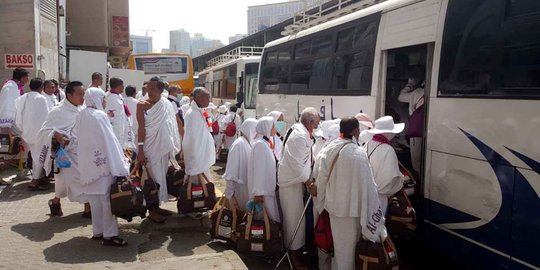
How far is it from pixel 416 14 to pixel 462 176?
187 cm

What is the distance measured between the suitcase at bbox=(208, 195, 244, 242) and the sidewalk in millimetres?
180

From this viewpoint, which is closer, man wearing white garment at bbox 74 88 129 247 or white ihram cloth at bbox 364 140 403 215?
white ihram cloth at bbox 364 140 403 215

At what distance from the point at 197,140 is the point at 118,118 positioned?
107 inches

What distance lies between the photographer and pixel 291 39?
8.76 m

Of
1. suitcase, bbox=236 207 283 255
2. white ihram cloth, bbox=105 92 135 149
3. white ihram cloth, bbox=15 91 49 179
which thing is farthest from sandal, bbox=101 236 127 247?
white ihram cloth, bbox=15 91 49 179

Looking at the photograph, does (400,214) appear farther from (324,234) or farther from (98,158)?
(98,158)

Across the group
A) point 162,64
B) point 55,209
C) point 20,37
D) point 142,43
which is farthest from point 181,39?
point 55,209

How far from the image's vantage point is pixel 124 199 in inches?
183

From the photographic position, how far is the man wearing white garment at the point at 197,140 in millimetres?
5527

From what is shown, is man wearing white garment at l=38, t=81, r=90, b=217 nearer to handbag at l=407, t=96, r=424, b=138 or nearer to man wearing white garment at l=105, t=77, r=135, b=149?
man wearing white garment at l=105, t=77, r=135, b=149

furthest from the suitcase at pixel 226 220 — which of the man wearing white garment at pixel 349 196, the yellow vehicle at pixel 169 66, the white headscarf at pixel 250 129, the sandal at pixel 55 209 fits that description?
the yellow vehicle at pixel 169 66

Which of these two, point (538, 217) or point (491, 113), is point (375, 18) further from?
point (538, 217)

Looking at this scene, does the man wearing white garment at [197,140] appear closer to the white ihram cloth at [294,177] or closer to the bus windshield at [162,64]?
the white ihram cloth at [294,177]

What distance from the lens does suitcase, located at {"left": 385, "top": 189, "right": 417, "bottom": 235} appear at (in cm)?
437
